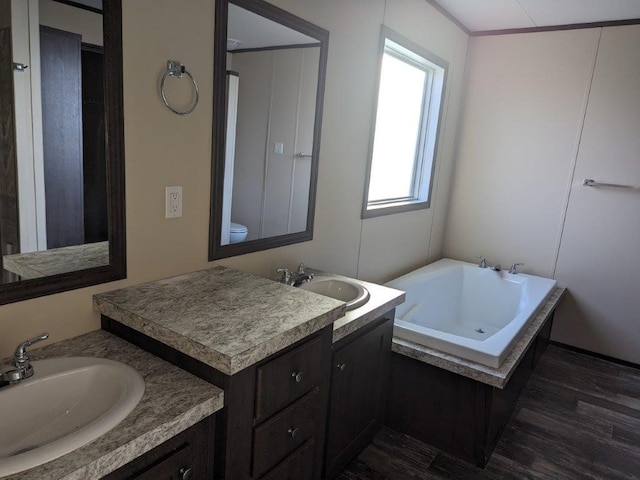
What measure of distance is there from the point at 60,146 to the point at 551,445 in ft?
8.05

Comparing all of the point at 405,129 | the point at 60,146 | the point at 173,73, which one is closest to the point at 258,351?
the point at 60,146

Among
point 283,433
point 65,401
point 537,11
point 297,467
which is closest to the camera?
point 65,401

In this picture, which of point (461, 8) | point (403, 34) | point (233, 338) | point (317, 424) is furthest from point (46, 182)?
point (461, 8)

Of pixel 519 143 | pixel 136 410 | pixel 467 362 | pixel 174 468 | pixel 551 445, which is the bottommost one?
pixel 551 445

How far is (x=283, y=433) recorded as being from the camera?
1.40 m

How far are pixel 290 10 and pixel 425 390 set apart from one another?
1783 mm

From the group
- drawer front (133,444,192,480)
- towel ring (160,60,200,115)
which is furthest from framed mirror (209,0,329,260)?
drawer front (133,444,192,480)

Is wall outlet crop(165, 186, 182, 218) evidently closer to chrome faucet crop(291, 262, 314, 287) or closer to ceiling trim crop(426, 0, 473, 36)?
chrome faucet crop(291, 262, 314, 287)

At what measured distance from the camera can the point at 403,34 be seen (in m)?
2.66

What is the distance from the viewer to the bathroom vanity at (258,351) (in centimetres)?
119

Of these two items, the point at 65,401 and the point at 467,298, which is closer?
the point at 65,401

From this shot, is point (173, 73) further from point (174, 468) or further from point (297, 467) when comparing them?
point (297, 467)

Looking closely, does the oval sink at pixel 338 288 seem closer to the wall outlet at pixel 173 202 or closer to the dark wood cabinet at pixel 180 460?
the wall outlet at pixel 173 202

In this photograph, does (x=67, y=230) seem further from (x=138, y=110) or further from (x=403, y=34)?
(x=403, y=34)
